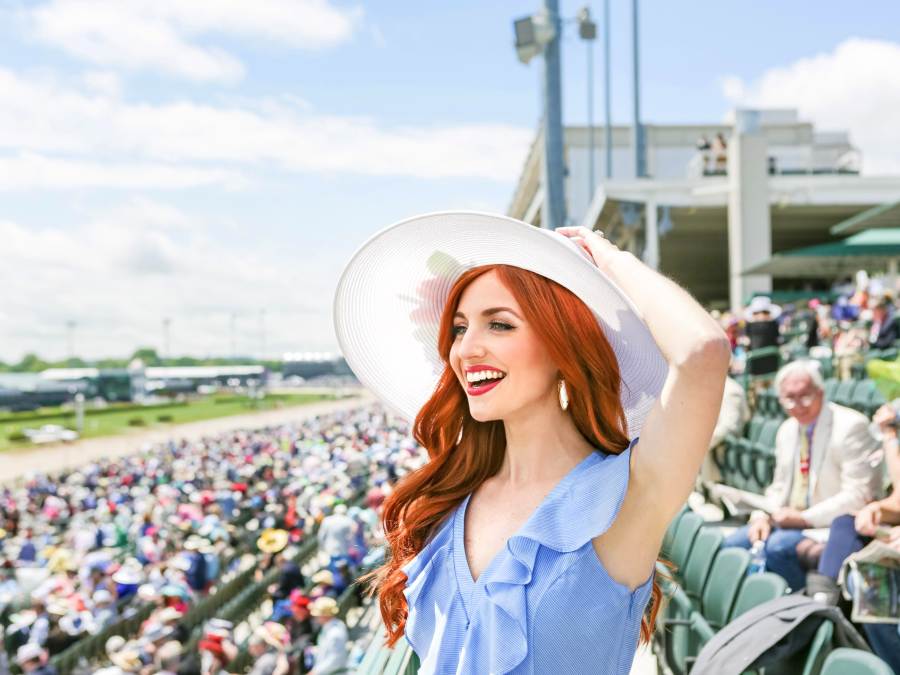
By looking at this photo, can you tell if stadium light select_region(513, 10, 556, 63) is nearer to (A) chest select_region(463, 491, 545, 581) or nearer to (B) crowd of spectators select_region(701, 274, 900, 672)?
(B) crowd of spectators select_region(701, 274, 900, 672)

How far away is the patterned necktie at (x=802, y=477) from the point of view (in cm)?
413

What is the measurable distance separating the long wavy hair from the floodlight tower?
7.96 metres

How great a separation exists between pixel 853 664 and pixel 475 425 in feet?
4.40

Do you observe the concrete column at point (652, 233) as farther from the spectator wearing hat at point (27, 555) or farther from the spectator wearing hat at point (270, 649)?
the spectator wearing hat at point (27, 555)

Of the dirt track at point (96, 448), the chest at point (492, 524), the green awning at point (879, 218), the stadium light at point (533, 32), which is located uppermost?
the stadium light at point (533, 32)

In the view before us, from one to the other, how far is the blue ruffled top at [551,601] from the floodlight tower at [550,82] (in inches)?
327

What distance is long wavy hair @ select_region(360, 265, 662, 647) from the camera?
1577 millimetres

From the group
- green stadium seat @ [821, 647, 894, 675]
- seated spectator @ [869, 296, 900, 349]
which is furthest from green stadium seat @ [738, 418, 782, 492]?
green stadium seat @ [821, 647, 894, 675]

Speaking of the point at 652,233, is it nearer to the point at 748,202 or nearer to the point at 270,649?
the point at 748,202

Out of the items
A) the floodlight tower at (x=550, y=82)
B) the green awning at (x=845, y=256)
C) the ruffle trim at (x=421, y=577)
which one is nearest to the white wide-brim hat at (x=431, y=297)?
the ruffle trim at (x=421, y=577)

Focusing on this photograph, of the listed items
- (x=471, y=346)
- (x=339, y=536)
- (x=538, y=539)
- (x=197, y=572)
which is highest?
(x=471, y=346)

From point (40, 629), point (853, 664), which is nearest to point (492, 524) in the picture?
point (853, 664)

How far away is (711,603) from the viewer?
4.30 m

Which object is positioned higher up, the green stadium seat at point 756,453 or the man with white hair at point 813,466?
the man with white hair at point 813,466
